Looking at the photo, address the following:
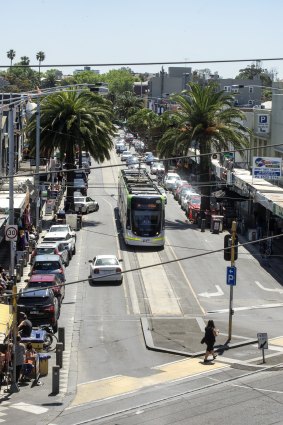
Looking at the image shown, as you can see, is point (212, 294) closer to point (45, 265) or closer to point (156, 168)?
point (45, 265)

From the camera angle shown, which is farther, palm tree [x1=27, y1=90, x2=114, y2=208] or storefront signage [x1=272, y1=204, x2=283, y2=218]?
palm tree [x1=27, y1=90, x2=114, y2=208]

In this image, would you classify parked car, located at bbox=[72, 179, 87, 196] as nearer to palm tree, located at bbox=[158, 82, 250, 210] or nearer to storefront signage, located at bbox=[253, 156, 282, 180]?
palm tree, located at bbox=[158, 82, 250, 210]

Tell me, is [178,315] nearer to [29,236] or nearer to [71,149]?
[29,236]

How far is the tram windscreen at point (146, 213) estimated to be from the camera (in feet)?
173

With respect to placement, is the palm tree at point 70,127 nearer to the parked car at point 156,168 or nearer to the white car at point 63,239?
the white car at point 63,239

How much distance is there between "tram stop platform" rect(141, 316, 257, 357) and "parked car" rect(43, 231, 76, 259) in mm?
13396

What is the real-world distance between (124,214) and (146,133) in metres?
84.3

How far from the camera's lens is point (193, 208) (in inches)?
2574

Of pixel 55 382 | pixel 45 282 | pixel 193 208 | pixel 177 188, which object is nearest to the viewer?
pixel 55 382

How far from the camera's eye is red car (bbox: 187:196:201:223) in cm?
6494

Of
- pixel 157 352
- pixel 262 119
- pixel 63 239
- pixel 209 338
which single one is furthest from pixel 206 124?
pixel 209 338

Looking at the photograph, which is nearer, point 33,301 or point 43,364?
point 43,364

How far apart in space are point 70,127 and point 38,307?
31.5 metres

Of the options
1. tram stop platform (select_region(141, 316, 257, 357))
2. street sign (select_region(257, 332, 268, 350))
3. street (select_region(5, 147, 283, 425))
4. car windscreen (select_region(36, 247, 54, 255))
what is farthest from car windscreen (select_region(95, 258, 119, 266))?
street sign (select_region(257, 332, 268, 350))
